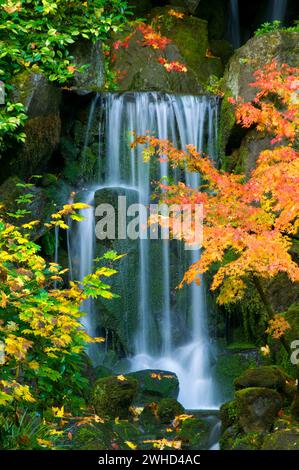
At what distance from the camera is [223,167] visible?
43.5 ft

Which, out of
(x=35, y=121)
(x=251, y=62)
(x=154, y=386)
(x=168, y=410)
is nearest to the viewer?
(x=168, y=410)

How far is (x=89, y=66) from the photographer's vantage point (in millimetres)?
13648

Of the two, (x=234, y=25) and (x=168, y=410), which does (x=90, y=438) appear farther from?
(x=234, y=25)

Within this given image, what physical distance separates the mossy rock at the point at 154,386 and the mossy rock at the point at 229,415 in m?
2.02

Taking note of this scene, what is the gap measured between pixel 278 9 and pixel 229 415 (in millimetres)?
17133

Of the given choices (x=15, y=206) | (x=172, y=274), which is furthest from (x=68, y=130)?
(x=172, y=274)

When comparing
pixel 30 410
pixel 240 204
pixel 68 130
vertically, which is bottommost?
pixel 30 410

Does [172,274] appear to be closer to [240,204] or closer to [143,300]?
[143,300]

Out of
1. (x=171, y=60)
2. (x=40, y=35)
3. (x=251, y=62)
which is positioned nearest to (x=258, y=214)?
(x=251, y=62)

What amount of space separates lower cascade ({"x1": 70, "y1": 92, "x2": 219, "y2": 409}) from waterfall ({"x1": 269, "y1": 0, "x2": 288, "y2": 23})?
864 centimetres

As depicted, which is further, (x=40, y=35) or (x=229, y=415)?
(x=40, y=35)
